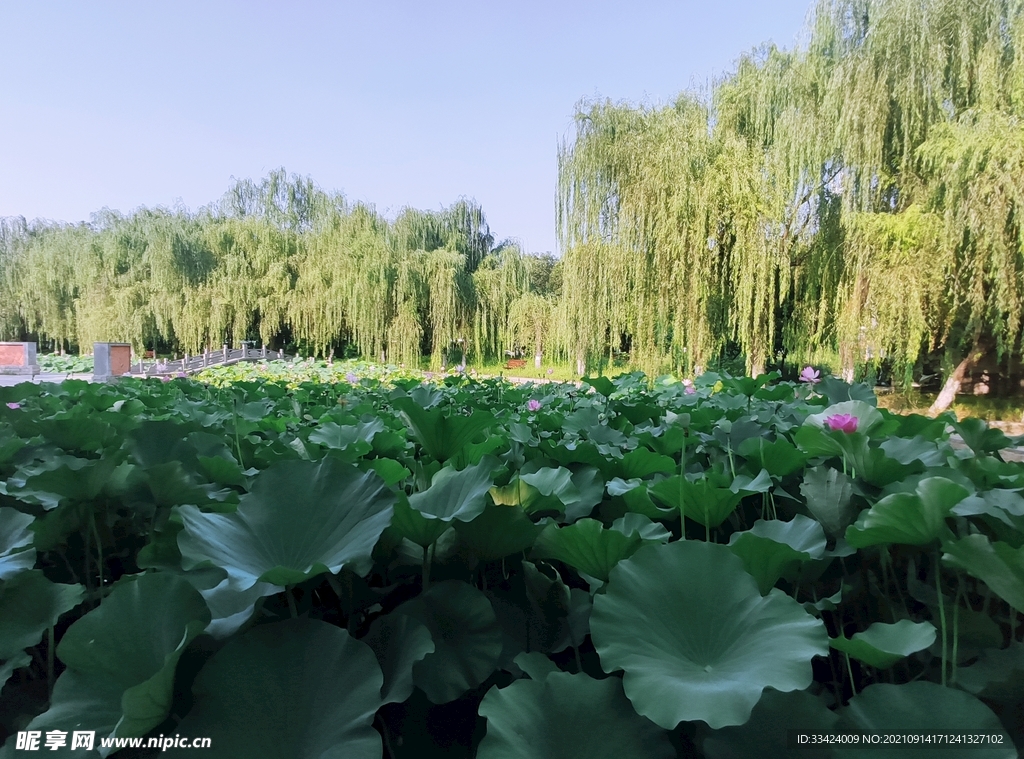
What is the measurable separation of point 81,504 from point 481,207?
15.9 m

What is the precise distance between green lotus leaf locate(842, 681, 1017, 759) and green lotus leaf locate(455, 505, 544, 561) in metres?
0.22

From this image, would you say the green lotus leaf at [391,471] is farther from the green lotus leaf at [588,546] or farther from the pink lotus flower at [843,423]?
the pink lotus flower at [843,423]

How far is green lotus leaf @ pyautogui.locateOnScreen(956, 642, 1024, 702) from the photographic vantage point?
36 cm

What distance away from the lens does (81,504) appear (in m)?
0.60

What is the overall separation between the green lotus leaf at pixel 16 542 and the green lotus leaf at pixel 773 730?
1.64 feet

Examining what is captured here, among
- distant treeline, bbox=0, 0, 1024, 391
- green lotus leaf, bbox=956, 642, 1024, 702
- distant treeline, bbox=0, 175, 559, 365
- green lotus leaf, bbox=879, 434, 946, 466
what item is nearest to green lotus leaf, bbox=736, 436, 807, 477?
green lotus leaf, bbox=879, 434, 946, 466

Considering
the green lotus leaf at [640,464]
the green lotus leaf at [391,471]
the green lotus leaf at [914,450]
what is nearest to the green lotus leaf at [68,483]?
the green lotus leaf at [391,471]

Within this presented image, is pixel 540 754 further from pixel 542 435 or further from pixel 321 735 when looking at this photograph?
pixel 542 435

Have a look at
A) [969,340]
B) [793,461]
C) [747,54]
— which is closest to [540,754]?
[793,461]

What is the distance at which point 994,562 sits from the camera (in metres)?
0.37

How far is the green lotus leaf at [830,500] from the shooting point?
1.84ft

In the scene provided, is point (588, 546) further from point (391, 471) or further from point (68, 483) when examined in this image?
point (68, 483)

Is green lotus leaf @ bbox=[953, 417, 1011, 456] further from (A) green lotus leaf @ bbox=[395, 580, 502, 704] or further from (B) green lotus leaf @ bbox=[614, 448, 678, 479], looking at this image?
(A) green lotus leaf @ bbox=[395, 580, 502, 704]

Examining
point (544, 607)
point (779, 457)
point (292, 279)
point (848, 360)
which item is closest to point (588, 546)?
point (544, 607)
